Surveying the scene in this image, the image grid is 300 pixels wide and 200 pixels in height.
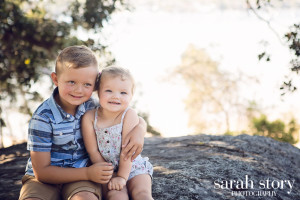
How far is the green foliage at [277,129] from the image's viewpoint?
8.84m

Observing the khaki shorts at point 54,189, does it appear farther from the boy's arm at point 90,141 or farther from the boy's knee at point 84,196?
the boy's arm at point 90,141

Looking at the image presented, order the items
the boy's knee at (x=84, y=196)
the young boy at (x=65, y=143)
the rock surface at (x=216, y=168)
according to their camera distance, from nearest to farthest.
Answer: the boy's knee at (x=84, y=196)
the young boy at (x=65, y=143)
the rock surface at (x=216, y=168)

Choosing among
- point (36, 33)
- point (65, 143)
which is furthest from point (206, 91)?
point (65, 143)

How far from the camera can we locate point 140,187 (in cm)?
234

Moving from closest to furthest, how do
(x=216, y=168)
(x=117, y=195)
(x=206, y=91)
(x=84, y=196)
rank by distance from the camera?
(x=84, y=196) < (x=117, y=195) < (x=216, y=168) < (x=206, y=91)

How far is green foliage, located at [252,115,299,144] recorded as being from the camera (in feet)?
29.0

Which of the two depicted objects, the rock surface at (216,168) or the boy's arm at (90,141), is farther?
the rock surface at (216,168)

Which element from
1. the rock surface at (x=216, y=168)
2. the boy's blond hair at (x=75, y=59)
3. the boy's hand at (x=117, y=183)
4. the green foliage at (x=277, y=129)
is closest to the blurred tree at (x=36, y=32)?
the rock surface at (x=216, y=168)

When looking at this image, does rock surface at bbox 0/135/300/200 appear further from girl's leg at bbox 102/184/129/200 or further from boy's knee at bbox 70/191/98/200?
boy's knee at bbox 70/191/98/200

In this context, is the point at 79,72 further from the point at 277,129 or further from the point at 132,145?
the point at 277,129

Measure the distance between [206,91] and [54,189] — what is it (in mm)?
11427

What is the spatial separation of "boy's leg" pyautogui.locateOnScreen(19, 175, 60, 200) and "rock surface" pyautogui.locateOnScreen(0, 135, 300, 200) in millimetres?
623

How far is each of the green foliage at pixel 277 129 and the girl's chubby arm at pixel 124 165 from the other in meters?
7.25

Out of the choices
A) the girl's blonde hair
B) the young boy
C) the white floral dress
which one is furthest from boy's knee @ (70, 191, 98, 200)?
the girl's blonde hair
